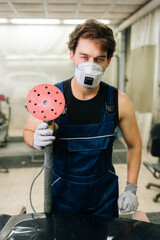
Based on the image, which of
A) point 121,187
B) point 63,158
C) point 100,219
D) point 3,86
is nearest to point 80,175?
A: point 63,158

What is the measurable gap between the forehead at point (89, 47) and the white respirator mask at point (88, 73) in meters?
0.06

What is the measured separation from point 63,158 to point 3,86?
3017mm

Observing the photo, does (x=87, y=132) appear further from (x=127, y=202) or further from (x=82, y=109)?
(x=127, y=202)

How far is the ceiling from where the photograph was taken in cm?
172

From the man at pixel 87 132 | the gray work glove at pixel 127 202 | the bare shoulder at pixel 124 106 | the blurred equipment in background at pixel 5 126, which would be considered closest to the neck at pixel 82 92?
the man at pixel 87 132

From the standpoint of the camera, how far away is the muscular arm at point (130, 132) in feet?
3.47

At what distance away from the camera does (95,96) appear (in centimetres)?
104

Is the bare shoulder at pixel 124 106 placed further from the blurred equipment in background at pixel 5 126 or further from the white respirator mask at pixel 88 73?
the blurred equipment in background at pixel 5 126

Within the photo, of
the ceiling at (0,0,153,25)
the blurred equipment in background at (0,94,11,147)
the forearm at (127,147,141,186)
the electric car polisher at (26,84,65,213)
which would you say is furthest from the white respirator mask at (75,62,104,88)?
the blurred equipment in background at (0,94,11,147)

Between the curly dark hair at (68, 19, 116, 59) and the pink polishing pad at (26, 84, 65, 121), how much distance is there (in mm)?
398

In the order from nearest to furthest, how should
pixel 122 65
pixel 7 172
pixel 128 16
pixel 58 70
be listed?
pixel 7 172 < pixel 128 16 < pixel 58 70 < pixel 122 65

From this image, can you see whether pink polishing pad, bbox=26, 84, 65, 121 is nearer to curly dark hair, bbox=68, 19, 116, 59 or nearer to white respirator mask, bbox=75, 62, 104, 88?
white respirator mask, bbox=75, 62, 104, 88

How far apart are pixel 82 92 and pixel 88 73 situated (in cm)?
14

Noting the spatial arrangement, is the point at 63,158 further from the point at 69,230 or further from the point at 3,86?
the point at 3,86
